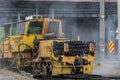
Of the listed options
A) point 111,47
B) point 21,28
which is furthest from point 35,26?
point 111,47

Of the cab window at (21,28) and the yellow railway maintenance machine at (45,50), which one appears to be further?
the cab window at (21,28)

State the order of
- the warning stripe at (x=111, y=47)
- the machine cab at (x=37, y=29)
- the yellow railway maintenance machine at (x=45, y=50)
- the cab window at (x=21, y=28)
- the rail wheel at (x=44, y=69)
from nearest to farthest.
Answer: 1. the yellow railway maintenance machine at (x=45, y=50)
2. the rail wheel at (x=44, y=69)
3. the machine cab at (x=37, y=29)
4. the cab window at (x=21, y=28)
5. the warning stripe at (x=111, y=47)

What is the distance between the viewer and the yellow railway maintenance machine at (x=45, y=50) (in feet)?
53.2

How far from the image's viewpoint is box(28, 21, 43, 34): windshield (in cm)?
1816

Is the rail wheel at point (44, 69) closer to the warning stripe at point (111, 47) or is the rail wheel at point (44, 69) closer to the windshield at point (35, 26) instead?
the windshield at point (35, 26)

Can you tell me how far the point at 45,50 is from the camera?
16.8 metres

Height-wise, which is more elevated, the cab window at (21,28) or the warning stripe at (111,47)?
the cab window at (21,28)

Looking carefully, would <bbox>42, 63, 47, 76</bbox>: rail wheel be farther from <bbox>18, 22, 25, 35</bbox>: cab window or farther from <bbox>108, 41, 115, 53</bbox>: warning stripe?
<bbox>108, 41, 115, 53</bbox>: warning stripe

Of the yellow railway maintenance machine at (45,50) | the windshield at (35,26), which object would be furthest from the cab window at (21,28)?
the windshield at (35,26)

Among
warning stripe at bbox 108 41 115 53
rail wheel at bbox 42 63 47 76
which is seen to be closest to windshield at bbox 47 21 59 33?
rail wheel at bbox 42 63 47 76

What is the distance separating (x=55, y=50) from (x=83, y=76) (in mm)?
1258

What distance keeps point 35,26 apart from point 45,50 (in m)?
1.72

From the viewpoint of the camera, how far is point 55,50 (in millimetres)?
16203

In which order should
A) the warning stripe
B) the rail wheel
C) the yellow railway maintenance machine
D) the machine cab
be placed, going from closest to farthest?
the yellow railway maintenance machine, the rail wheel, the machine cab, the warning stripe
